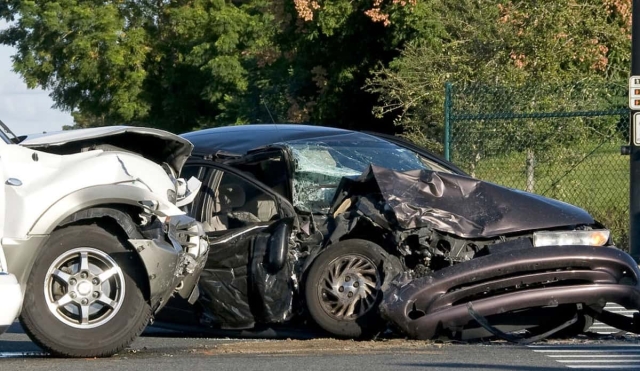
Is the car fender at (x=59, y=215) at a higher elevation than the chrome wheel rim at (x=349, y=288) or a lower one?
higher

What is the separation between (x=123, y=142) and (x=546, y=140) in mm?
7922

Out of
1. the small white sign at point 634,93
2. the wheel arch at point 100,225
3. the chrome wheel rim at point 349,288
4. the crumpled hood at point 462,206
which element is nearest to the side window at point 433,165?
the crumpled hood at point 462,206

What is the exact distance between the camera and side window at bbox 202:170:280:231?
8789 mm

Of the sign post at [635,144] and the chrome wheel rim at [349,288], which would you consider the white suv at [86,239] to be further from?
the sign post at [635,144]

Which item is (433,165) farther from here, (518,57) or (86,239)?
(518,57)

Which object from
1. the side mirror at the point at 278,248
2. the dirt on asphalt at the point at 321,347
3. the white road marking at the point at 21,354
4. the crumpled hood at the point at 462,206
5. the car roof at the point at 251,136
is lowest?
the dirt on asphalt at the point at 321,347

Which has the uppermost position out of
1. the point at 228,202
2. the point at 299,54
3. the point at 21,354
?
the point at 299,54

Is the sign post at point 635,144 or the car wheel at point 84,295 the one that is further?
the sign post at point 635,144

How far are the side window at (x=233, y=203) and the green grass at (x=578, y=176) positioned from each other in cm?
608

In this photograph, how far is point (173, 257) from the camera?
707 cm

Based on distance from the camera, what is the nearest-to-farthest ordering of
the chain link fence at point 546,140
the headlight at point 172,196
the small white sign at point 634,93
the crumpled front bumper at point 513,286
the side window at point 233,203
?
1. the headlight at point 172,196
2. the crumpled front bumper at point 513,286
3. the side window at point 233,203
4. the small white sign at point 634,93
5. the chain link fence at point 546,140

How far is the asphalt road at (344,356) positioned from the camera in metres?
6.60

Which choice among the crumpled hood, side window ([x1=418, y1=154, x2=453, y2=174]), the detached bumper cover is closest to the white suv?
the detached bumper cover

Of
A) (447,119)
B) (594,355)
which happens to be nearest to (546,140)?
(447,119)
